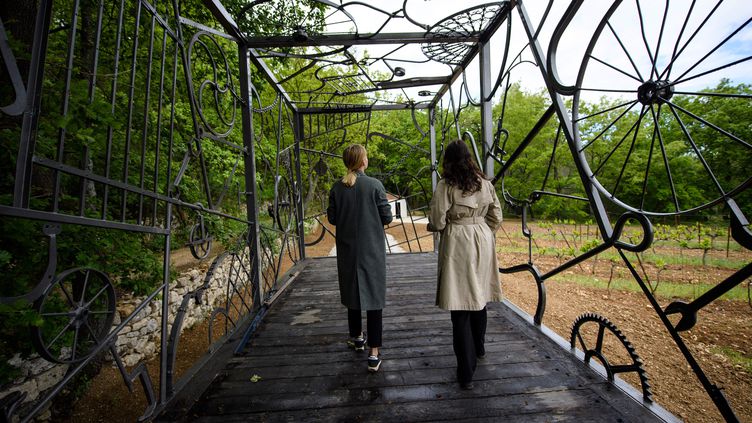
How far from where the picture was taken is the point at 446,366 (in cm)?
190

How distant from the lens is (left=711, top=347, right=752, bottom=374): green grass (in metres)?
3.62

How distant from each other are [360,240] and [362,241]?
0.01 m

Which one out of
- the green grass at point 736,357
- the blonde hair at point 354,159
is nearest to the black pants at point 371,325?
the blonde hair at point 354,159

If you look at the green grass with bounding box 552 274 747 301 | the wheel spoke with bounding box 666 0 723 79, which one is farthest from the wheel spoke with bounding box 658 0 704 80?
the green grass with bounding box 552 274 747 301

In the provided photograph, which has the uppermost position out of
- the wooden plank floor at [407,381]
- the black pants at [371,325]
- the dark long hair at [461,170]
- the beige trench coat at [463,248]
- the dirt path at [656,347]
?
the dark long hair at [461,170]

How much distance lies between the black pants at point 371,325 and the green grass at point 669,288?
6366 mm

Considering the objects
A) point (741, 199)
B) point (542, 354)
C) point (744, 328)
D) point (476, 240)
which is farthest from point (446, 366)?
point (741, 199)

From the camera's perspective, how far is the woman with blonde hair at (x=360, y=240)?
205 cm

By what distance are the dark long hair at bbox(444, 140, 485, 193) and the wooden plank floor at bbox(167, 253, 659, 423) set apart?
3.63ft

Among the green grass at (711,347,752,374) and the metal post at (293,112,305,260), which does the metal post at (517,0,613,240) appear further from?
the green grass at (711,347,752,374)

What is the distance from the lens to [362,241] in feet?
6.78

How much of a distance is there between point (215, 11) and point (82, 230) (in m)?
2.05

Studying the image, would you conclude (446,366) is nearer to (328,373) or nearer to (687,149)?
(328,373)

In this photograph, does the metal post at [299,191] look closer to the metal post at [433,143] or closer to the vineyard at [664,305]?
the metal post at [433,143]
